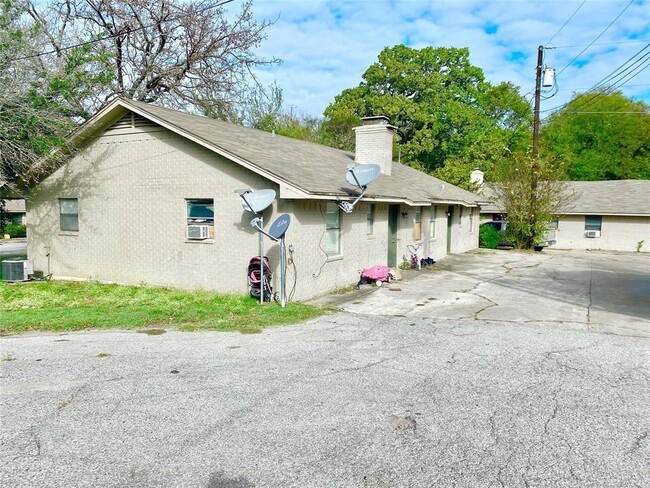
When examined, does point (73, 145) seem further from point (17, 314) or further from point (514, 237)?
point (514, 237)

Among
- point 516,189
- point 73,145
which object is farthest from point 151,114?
point 516,189

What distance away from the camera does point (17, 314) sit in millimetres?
9109

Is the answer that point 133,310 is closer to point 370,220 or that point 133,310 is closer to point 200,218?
point 200,218

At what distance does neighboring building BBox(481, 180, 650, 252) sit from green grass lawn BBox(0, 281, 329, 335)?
1963cm

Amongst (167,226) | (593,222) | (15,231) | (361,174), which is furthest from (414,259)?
(15,231)

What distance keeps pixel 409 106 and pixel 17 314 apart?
33417 millimetres

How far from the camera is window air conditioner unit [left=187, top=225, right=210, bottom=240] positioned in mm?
10992

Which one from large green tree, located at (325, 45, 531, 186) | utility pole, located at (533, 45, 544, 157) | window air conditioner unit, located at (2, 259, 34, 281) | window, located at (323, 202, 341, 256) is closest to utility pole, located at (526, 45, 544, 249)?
utility pole, located at (533, 45, 544, 157)

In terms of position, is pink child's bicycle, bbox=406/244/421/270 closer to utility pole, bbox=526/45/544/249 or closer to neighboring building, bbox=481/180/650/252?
utility pole, bbox=526/45/544/249

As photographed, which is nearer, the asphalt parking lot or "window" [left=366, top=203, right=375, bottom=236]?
the asphalt parking lot

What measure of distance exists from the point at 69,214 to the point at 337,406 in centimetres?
1202

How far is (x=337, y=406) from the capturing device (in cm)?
→ 472

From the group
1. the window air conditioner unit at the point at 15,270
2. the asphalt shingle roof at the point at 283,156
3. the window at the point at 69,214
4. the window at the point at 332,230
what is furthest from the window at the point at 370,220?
the window air conditioner unit at the point at 15,270

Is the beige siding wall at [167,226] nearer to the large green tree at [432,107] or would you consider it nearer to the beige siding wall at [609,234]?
the beige siding wall at [609,234]
